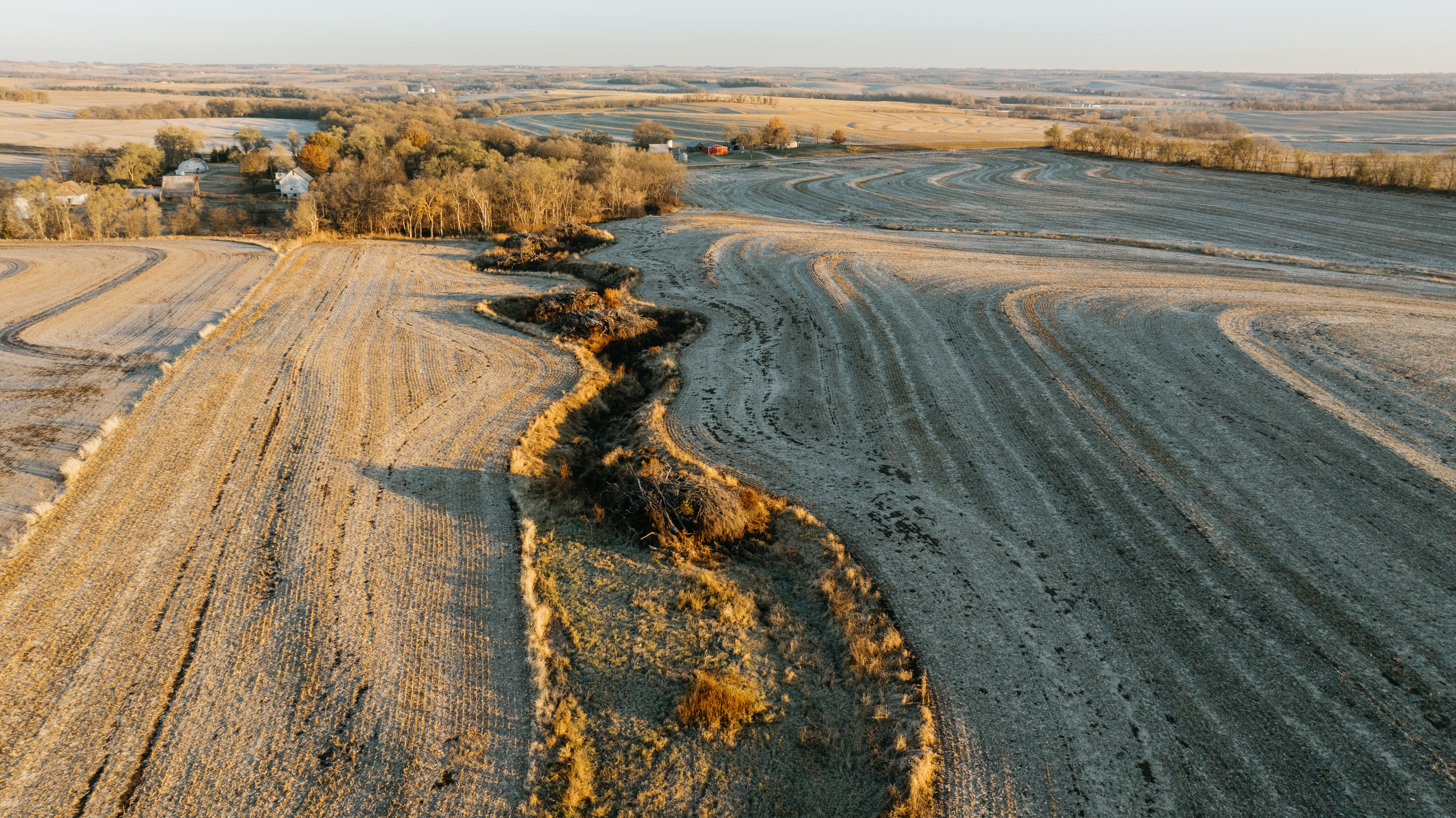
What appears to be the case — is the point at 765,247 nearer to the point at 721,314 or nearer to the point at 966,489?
the point at 721,314

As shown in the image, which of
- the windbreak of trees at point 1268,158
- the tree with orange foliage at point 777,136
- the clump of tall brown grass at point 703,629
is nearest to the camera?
the clump of tall brown grass at point 703,629

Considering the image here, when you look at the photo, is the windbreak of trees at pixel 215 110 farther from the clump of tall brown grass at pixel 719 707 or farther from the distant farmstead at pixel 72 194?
the clump of tall brown grass at pixel 719 707

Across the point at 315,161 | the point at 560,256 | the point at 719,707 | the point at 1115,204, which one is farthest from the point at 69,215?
the point at 1115,204

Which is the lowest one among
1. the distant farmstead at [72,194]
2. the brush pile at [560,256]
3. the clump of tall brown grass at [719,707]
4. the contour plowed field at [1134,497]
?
the clump of tall brown grass at [719,707]

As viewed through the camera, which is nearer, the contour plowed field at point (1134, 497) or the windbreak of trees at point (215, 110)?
the contour plowed field at point (1134, 497)

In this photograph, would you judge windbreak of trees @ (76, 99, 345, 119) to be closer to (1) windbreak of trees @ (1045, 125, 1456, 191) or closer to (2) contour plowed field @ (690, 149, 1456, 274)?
(2) contour plowed field @ (690, 149, 1456, 274)

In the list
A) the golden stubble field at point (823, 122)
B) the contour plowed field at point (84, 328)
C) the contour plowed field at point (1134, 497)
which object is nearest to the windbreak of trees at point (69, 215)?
the contour plowed field at point (84, 328)
